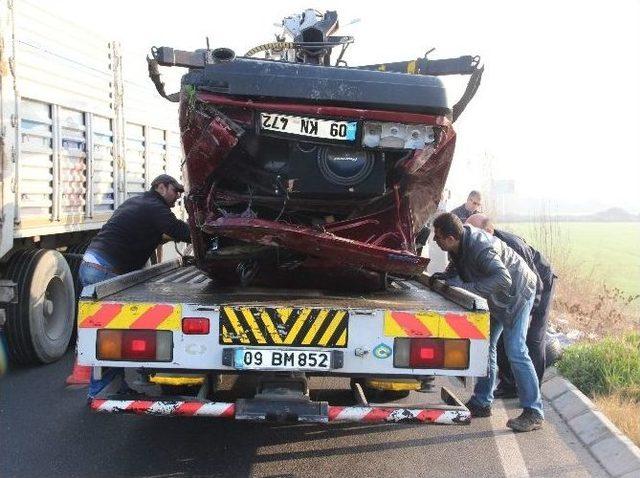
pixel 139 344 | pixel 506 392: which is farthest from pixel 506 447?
pixel 139 344

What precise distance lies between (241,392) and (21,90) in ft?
10.5

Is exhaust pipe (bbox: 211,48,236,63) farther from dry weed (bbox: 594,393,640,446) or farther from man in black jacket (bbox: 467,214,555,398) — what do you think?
dry weed (bbox: 594,393,640,446)

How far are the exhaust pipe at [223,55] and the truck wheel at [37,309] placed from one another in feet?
10.9

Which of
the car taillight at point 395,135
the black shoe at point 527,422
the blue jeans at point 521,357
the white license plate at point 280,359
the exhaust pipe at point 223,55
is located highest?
the exhaust pipe at point 223,55

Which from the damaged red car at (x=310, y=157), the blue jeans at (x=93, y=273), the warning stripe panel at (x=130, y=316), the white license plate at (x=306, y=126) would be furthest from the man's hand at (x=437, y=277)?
the blue jeans at (x=93, y=273)

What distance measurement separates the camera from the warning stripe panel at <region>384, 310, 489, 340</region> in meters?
4.04

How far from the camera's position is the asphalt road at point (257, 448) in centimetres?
438

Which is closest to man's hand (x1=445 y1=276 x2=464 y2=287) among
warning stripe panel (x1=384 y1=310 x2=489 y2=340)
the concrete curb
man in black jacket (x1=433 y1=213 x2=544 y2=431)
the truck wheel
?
man in black jacket (x1=433 y1=213 x2=544 y2=431)

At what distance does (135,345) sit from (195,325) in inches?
14.2

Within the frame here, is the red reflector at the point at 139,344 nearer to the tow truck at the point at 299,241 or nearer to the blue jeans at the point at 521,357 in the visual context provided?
the tow truck at the point at 299,241

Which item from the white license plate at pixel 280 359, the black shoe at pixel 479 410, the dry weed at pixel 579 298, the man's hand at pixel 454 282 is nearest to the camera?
the white license plate at pixel 280 359

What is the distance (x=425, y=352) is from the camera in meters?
4.07

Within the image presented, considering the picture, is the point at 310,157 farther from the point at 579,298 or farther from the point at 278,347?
the point at 579,298

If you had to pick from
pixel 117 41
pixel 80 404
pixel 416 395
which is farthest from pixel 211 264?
pixel 117 41
